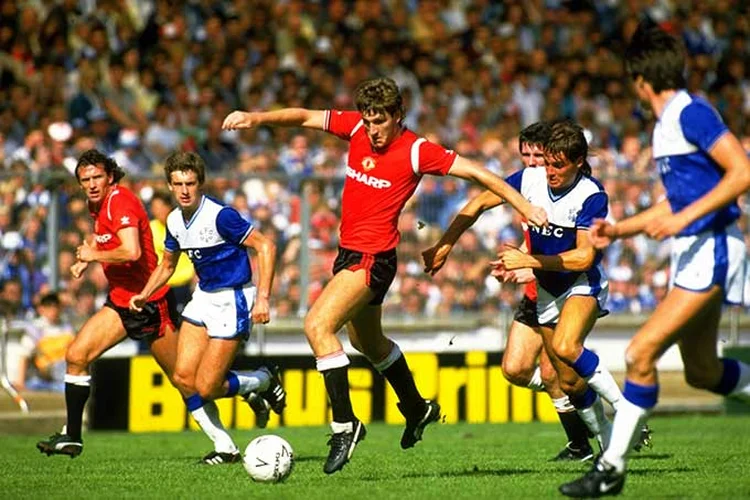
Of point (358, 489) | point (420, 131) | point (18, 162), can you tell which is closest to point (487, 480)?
point (358, 489)

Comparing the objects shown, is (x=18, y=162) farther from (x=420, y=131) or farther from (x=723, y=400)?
(x=723, y=400)

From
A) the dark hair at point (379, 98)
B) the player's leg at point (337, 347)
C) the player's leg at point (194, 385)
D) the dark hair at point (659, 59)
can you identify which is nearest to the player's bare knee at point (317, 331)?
the player's leg at point (337, 347)

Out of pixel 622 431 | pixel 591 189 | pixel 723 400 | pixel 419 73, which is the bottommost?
pixel 723 400

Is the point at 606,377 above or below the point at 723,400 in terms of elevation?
above

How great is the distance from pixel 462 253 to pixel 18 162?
5354 mm

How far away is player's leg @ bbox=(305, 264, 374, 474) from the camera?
32.8 ft

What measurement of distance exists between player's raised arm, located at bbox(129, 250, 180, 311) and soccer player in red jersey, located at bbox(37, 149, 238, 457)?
27cm

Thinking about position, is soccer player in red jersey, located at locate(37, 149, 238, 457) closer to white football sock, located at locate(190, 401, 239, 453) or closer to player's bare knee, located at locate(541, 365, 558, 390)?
white football sock, located at locate(190, 401, 239, 453)

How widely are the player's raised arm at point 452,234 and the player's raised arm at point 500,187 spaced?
0.47 meters

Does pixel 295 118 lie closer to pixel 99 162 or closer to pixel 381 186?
pixel 381 186

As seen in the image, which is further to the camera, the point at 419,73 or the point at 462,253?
the point at 419,73

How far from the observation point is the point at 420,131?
20641mm

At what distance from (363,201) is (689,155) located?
268 centimetres

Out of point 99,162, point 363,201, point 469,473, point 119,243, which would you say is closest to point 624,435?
point 469,473
